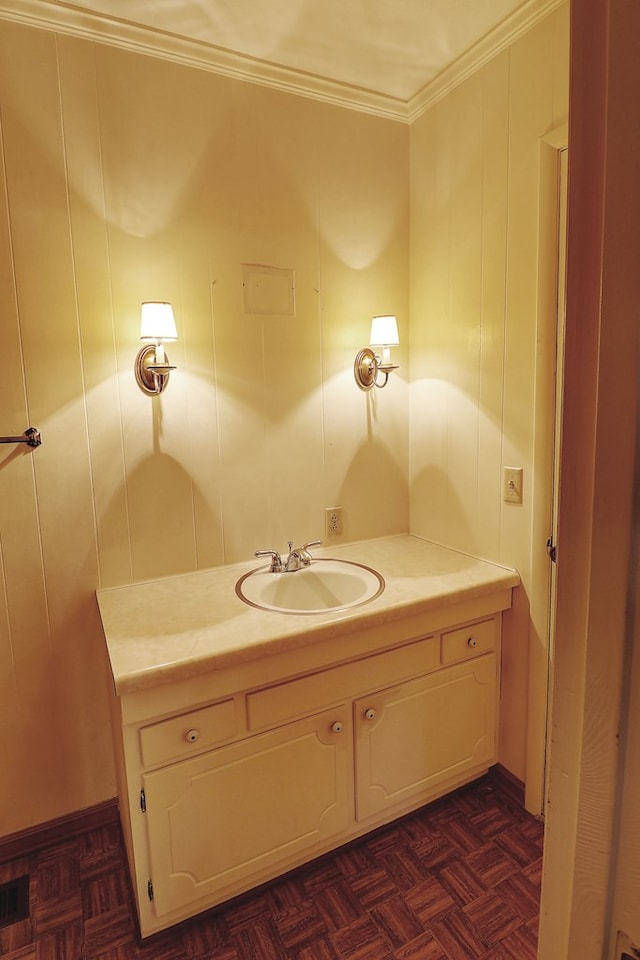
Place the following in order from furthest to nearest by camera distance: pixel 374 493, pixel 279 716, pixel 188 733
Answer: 1. pixel 374 493
2. pixel 279 716
3. pixel 188 733

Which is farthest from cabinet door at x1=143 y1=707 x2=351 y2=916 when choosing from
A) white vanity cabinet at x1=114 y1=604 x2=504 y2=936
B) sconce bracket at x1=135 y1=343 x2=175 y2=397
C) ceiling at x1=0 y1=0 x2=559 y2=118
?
ceiling at x1=0 y1=0 x2=559 y2=118

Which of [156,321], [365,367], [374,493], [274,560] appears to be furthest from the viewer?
[374,493]

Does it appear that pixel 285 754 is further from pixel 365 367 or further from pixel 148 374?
pixel 365 367

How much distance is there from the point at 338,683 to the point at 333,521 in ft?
2.39

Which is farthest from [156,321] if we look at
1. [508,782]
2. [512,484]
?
[508,782]

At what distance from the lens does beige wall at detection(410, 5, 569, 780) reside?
1706mm

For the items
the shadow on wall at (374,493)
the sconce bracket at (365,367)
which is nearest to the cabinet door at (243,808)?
the shadow on wall at (374,493)

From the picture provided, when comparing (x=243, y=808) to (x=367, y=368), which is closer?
(x=243, y=808)

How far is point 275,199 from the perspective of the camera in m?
1.95

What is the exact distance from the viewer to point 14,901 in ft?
5.27

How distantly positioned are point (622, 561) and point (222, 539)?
1.71 metres

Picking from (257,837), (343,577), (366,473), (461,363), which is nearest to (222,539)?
(343,577)

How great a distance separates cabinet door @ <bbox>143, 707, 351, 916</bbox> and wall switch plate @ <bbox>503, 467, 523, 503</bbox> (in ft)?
2.89

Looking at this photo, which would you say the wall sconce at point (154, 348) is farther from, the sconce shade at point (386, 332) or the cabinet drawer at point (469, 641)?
the cabinet drawer at point (469, 641)
